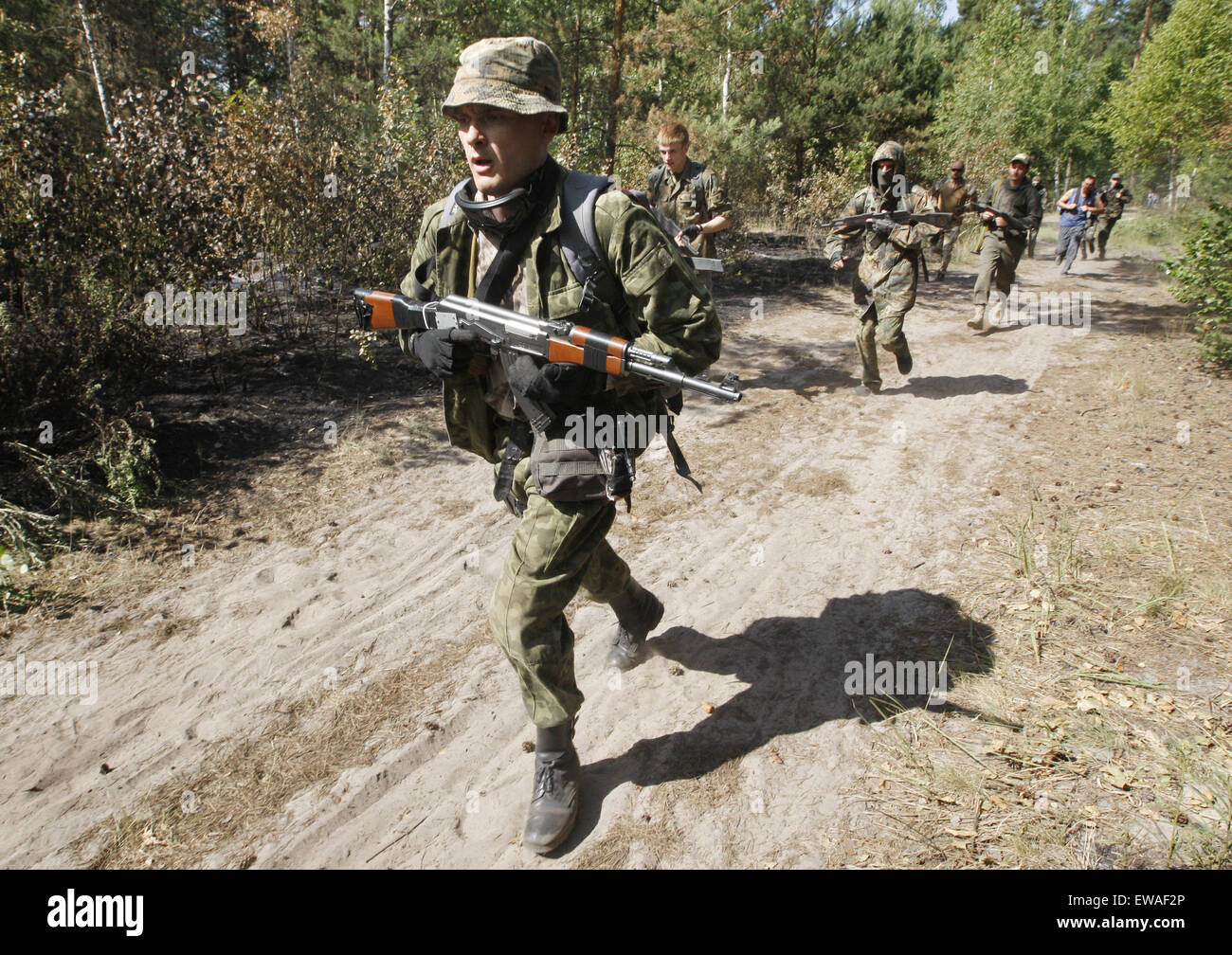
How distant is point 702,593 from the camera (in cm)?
396

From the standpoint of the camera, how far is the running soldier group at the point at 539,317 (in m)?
2.36

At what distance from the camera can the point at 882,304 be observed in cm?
672

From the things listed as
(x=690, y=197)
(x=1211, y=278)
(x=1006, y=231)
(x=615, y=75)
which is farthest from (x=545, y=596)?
(x=615, y=75)

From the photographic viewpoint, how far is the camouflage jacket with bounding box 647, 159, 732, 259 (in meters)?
6.82

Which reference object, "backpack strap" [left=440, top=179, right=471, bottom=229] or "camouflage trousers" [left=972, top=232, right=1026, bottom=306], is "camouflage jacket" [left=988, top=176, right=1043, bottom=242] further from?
"backpack strap" [left=440, top=179, right=471, bottom=229]

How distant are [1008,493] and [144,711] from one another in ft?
16.3

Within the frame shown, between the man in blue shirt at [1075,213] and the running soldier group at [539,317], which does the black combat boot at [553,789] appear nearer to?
the running soldier group at [539,317]

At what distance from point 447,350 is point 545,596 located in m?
0.89

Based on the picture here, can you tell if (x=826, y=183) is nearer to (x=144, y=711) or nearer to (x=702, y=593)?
(x=702, y=593)

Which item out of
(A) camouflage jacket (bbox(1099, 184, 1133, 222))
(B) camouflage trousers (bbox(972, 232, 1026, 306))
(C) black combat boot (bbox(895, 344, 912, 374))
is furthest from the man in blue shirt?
(C) black combat boot (bbox(895, 344, 912, 374))

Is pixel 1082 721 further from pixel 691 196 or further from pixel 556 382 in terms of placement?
pixel 691 196

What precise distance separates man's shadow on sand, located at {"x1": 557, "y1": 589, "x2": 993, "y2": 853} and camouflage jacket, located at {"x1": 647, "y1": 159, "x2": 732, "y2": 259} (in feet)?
13.8

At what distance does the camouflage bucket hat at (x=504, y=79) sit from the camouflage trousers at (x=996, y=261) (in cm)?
823
